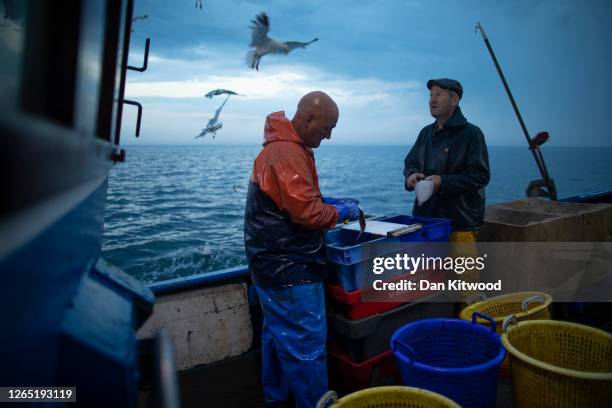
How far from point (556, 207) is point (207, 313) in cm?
433

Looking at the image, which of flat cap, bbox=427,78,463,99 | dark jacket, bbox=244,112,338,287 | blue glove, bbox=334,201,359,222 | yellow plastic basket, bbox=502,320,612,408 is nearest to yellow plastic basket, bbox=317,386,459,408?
yellow plastic basket, bbox=502,320,612,408

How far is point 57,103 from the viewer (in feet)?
1.79

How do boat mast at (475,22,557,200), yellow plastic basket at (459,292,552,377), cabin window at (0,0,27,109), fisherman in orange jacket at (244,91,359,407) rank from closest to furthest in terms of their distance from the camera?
cabin window at (0,0,27,109)
fisherman in orange jacket at (244,91,359,407)
yellow plastic basket at (459,292,552,377)
boat mast at (475,22,557,200)

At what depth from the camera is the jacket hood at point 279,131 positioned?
8.01 feet

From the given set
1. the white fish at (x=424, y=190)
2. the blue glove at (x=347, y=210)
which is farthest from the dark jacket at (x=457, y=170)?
the blue glove at (x=347, y=210)

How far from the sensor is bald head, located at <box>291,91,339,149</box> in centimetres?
249

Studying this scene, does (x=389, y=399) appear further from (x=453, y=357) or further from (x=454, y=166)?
(x=454, y=166)

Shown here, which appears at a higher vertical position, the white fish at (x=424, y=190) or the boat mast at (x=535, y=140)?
the boat mast at (x=535, y=140)

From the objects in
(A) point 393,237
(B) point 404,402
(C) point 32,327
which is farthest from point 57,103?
(A) point 393,237

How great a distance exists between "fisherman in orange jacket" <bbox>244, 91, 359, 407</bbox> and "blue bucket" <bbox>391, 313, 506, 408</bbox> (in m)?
0.59

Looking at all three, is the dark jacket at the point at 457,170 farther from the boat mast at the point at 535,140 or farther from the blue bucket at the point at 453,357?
the boat mast at the point at 535,140

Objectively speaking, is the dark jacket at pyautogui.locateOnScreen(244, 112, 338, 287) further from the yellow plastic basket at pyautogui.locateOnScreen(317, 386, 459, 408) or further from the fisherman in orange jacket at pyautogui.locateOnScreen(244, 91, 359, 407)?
the yellow plastic basket at pyautogui.locateOnScreen(317, 386, 459, 408)

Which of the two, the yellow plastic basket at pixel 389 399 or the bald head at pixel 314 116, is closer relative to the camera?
the yellow plastic basket at pixel 389 399

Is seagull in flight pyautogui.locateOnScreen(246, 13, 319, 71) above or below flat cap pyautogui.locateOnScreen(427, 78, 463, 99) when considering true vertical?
above
